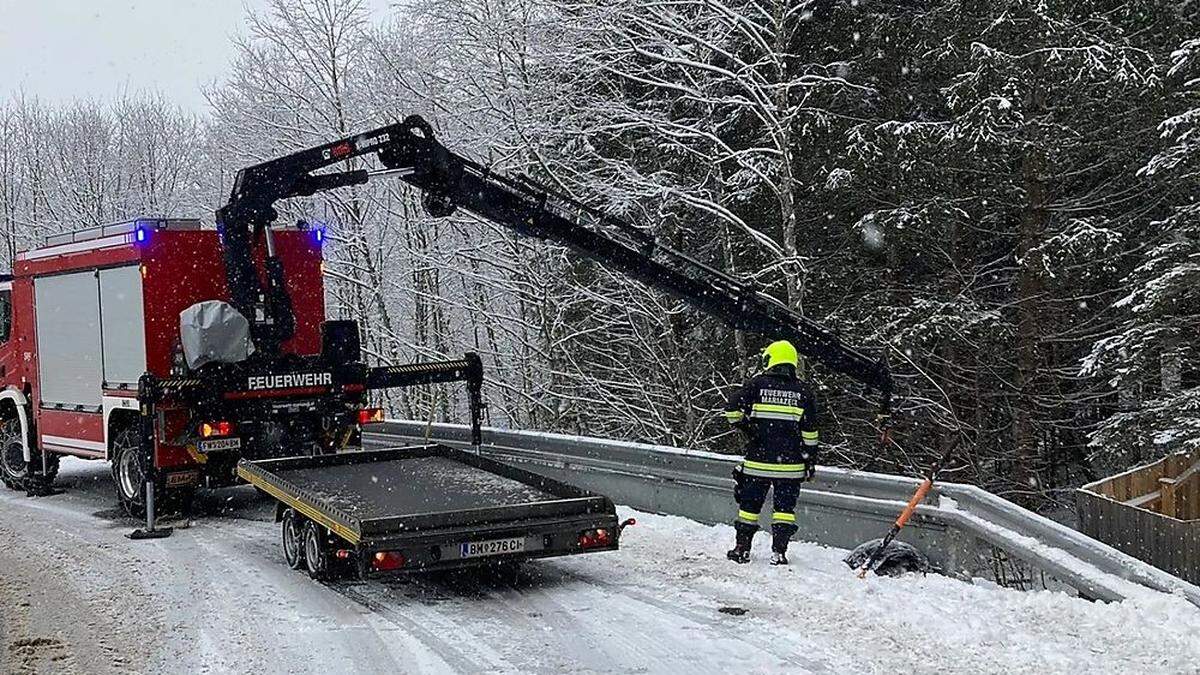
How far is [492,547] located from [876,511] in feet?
9.39

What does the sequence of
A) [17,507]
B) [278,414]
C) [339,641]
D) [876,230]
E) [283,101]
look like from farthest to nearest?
[283,101] → [876,230] → [17,507] → [278,414] → [339,641]

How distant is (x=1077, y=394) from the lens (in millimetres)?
15750

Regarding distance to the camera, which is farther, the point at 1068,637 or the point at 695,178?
the point at 695,178

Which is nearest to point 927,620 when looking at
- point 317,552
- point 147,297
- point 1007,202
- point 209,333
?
point 317,552

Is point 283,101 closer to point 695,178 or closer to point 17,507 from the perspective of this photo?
point 695,178

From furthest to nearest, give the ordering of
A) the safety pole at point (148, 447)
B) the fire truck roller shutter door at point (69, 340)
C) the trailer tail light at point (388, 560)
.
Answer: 1. the fire truck roller shutter door at point (69, 340)
2. the safety pole at point (148, 447)
3. the trailer tail light at point (388, 560)

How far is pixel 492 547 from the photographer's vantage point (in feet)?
25.1

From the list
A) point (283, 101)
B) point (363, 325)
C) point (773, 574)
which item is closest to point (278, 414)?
point (773, 574)

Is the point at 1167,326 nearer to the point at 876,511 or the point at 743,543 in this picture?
the point at 876,511

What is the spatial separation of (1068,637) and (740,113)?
465 inches

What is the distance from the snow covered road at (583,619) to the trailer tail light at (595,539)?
0.31 metres

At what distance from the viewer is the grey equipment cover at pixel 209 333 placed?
11148 millimetres

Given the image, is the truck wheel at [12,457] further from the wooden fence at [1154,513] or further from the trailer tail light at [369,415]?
the wooden fence at [1154,513]

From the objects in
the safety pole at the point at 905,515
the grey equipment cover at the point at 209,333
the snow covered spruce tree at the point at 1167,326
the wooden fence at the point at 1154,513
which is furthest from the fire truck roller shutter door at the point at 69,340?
the snow covered spruce tree at the point at 1167,326
